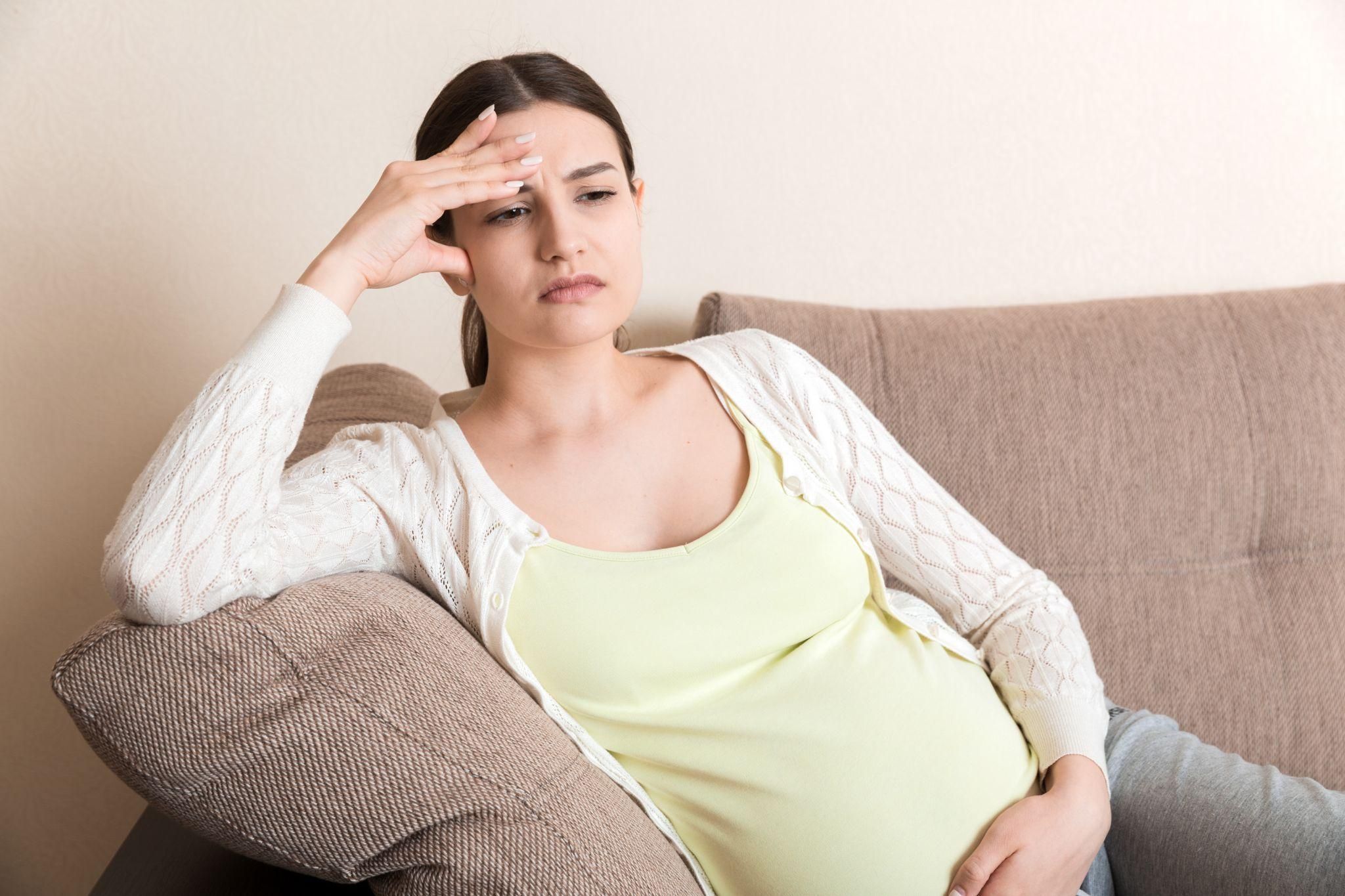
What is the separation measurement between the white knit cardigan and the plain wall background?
1.75ft

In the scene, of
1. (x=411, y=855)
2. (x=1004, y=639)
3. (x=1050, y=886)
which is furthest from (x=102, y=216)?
(x=1050, y=886)

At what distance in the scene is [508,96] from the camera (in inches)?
47.3

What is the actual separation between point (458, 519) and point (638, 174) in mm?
798

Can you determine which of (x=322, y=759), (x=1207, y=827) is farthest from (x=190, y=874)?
(x=1207, y=827)

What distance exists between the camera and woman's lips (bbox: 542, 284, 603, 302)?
1160mm

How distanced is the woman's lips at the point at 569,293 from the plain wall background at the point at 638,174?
640 mm

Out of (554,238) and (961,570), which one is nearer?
(554,238)

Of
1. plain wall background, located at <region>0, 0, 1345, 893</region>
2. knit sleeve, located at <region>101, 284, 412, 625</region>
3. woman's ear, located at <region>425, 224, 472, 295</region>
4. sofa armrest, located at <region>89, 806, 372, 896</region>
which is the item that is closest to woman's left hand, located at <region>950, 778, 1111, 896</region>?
sofa armrest, located at <region>89, 806, 372, 896</region>

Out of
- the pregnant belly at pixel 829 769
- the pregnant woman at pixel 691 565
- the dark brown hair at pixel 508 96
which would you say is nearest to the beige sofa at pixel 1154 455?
the pregnant woman at pixel 691 565

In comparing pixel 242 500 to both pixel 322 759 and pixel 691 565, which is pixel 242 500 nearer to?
pixel 322 759

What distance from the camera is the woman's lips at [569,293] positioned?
116 centimetres

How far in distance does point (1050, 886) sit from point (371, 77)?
4.88 ft

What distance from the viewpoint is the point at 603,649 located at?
1098 millimetres

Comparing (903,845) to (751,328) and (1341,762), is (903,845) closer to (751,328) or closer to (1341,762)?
(751,328)
